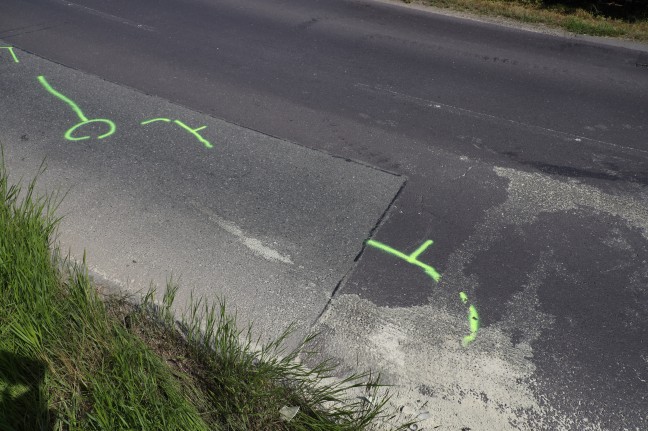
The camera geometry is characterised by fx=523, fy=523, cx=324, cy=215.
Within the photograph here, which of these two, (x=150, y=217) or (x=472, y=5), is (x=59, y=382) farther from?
(x=472, y=5)

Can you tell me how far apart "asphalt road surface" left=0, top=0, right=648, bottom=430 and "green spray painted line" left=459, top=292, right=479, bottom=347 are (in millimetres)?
27

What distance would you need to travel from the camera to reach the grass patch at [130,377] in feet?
9.18

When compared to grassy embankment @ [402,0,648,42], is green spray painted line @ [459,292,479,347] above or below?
below

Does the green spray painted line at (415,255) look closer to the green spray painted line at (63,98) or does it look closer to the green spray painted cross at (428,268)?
the green spray painted cross at (428,268)

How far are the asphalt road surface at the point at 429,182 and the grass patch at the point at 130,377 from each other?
0.52 meters

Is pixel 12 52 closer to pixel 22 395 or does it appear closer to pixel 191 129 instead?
pixel 191 129

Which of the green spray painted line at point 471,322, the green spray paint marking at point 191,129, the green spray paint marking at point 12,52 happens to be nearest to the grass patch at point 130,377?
the green spray painted line at point 471,322

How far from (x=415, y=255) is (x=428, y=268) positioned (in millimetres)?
185

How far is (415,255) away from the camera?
4.38m

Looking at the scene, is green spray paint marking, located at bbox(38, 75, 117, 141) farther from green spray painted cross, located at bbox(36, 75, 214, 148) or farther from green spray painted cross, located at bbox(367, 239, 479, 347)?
green spray painted cross, located at bbox(367, 239, 479, 347)

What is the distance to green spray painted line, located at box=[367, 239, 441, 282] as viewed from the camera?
420cm

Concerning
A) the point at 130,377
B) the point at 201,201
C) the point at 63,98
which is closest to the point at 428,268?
the point at 201,201

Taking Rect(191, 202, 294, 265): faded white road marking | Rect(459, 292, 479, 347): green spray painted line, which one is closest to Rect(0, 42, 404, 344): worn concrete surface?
Rect(191, 202, 294, 265): faded white road marking

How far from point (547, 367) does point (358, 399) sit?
1.29 m
